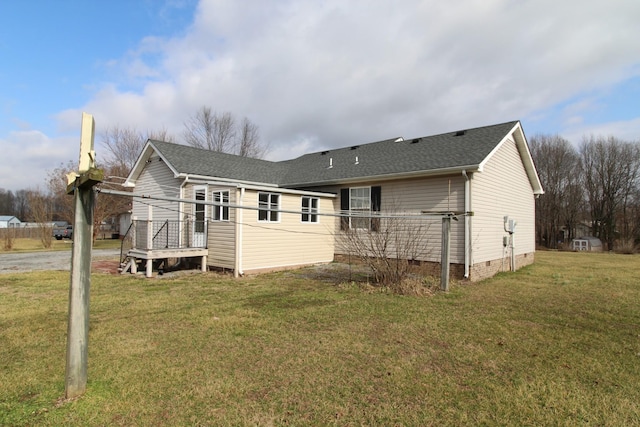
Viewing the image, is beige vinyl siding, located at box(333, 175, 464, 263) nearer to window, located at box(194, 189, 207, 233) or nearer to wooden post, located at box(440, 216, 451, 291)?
wooden post, located at box(440, 216, 451, 291)

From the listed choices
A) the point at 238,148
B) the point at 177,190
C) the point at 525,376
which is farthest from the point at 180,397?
the point at 238,148

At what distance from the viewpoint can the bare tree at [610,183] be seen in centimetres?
3222

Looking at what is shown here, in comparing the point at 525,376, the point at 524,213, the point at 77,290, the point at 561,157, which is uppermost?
the point at 561,157

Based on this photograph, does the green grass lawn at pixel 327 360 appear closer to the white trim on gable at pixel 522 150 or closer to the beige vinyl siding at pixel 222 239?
the beige vinyl siding at pixel 222 239

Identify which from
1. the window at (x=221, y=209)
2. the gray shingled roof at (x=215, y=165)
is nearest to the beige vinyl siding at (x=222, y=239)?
the window at (x=221, y=209)

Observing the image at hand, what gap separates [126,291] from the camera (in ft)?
27.7

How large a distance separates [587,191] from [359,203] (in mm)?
32186

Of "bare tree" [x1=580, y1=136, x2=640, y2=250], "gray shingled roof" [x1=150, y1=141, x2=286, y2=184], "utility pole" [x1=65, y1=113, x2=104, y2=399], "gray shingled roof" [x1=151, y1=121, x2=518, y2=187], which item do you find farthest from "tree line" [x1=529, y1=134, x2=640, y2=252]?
"utility pole" [x1=65, y1=113, x2=104, y2=399]

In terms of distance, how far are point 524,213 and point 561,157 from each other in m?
26.1

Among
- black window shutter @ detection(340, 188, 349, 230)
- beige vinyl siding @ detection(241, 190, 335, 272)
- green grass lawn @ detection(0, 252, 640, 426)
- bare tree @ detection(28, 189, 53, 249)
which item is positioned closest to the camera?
green grass lawn @ detection(0, 252, 640, 426)

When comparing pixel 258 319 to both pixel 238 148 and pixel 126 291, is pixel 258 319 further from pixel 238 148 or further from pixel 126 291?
pixel 238 148

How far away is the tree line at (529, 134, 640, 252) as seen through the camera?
32.2 metres

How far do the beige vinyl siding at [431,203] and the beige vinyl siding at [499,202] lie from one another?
0.45m

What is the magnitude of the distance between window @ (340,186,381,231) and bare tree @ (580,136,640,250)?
29424 mm
